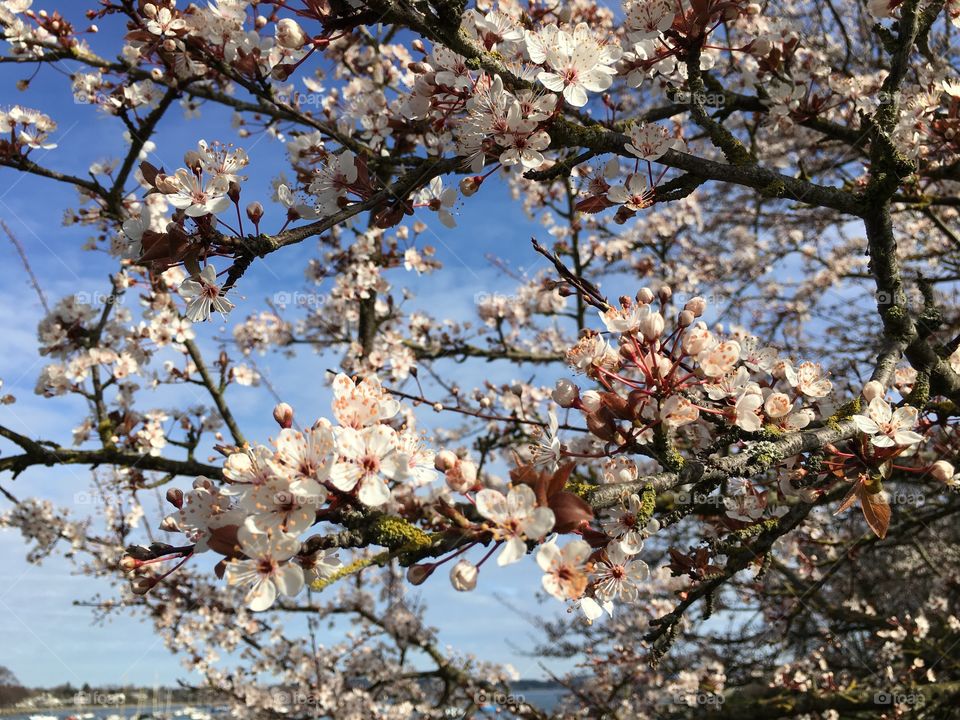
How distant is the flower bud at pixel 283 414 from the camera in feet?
4.11

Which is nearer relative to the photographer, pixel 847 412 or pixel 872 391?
pixel 872 391

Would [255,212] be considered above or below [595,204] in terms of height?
below

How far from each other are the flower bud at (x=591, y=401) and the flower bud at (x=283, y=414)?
2.05ft

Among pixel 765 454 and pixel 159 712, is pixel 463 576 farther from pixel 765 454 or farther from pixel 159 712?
pixel 159 712

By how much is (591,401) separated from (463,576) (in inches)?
19.8

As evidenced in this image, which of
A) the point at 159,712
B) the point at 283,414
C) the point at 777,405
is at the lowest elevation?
the point at 159,712

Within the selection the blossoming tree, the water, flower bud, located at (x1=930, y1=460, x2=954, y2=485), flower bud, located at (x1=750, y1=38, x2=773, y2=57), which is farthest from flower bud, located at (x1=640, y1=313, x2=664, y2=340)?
the water

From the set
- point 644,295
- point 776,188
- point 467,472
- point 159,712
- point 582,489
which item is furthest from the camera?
point 159,712

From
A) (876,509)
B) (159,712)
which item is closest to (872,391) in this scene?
(876,509)

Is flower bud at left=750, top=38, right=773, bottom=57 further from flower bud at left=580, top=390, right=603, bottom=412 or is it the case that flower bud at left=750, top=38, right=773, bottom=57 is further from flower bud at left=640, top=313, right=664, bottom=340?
flower bud at left=580, top=390, right=603, bottom=412

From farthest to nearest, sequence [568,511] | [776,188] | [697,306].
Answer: [776,188]
[697,306]
[568,511]

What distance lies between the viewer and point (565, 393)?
144 cm

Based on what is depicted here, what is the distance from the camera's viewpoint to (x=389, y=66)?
4.48m

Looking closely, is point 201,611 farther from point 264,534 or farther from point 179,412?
point 264,534
